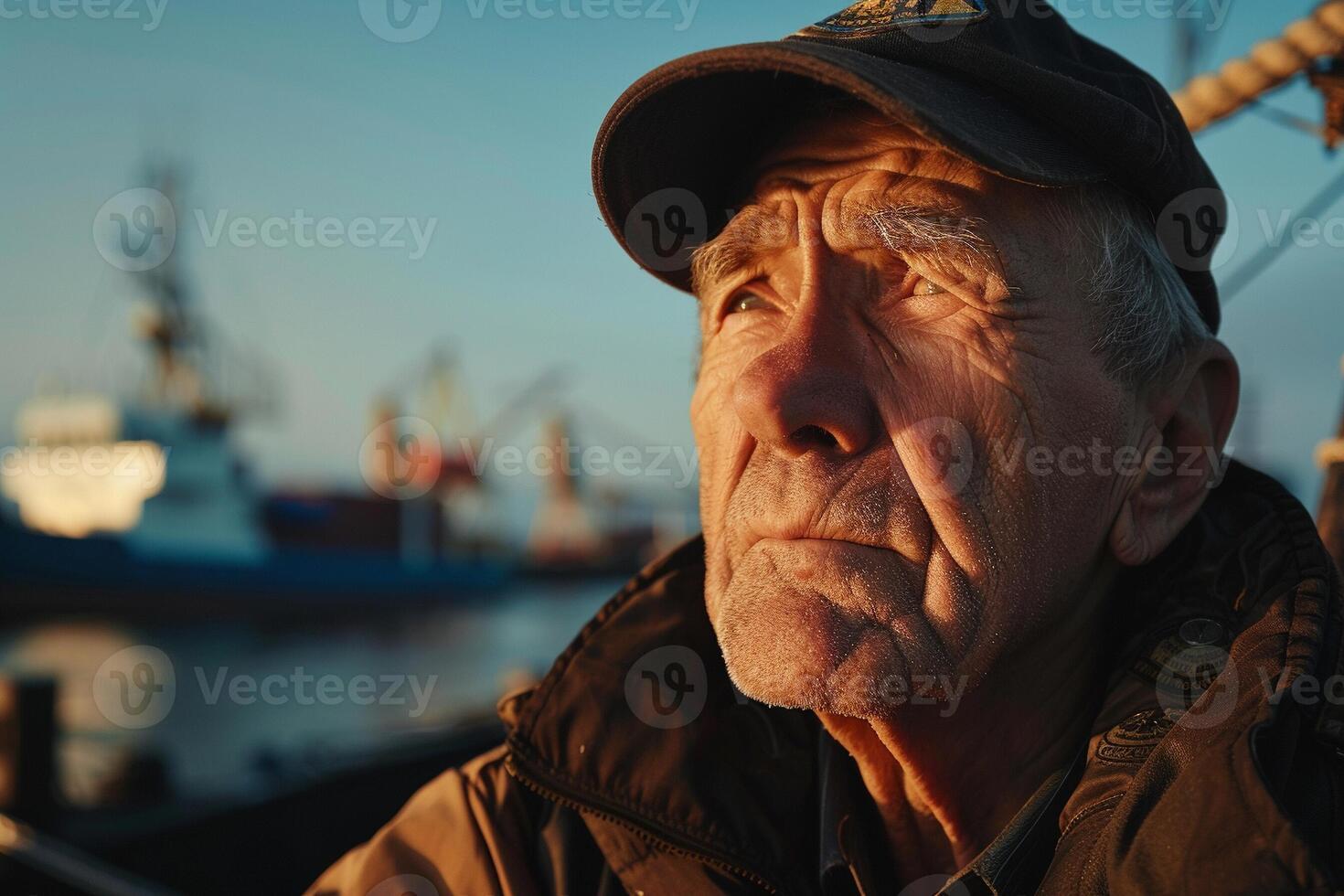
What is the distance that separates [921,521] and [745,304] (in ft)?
1.70

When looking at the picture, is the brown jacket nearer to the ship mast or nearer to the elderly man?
the elderly man

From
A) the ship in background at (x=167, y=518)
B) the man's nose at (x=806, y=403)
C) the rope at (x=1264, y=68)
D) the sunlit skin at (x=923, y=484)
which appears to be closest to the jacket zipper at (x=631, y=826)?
the sunlit skin at (x=923, y=484)

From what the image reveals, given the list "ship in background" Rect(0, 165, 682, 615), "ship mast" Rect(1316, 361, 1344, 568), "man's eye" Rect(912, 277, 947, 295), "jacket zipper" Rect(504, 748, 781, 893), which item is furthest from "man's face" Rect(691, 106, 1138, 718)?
"ship in background" Rect(0, 165, 682, 615)

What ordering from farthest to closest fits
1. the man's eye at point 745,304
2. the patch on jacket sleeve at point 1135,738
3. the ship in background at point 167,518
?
1. the ship in background at point 167,518
2. the man's eye at point 745,304
3. the patch on jacket sleeve at point 1135,738

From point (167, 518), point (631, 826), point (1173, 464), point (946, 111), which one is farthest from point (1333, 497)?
point (167, 518)

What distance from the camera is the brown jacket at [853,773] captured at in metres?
1.03

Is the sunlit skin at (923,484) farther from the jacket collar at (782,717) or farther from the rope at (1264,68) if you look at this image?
the rope at (1264,68)

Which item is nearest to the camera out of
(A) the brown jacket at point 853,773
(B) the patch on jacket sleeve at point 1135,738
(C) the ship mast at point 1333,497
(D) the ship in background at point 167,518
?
(A) the brown jacket at point 853,773

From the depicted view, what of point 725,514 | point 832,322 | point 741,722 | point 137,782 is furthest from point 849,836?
point 137,782

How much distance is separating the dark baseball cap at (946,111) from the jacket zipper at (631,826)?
37.3 inches

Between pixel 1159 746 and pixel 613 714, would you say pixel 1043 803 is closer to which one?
pixel 1159 746

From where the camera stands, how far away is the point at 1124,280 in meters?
1.50

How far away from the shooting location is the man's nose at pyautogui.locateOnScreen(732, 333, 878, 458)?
1.35m

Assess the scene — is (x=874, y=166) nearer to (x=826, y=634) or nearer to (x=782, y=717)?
(x=826, y=634)
